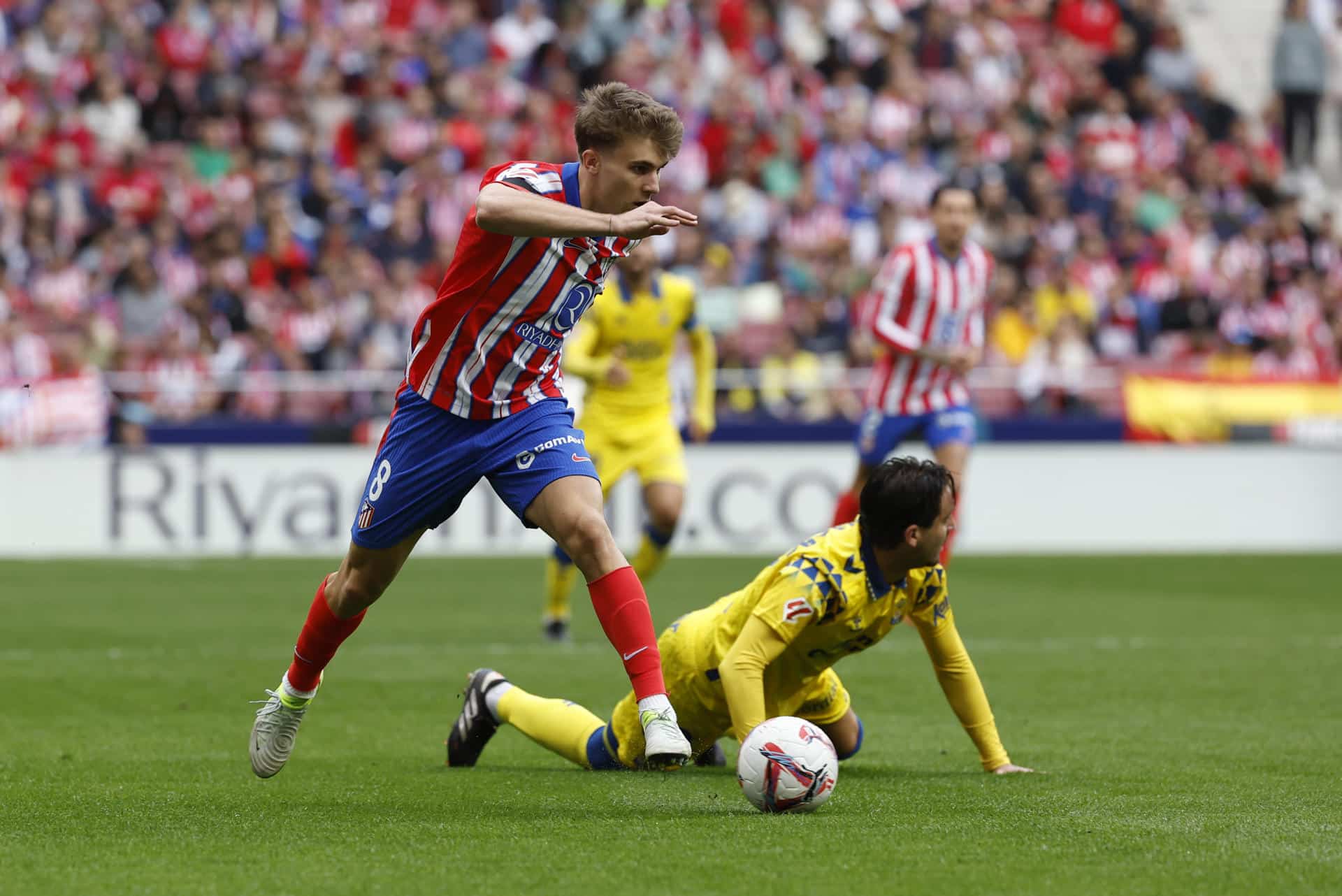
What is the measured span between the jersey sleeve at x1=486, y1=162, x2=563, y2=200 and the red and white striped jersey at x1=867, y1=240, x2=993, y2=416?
594cm

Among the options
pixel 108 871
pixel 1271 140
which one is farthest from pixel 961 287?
pixel 1271 140

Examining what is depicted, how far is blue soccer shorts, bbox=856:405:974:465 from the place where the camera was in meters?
11.2

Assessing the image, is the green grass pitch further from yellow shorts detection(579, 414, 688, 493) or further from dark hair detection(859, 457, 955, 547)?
yellow shorts detection(579, 414, 688, 493)

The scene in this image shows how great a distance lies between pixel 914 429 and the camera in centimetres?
1135

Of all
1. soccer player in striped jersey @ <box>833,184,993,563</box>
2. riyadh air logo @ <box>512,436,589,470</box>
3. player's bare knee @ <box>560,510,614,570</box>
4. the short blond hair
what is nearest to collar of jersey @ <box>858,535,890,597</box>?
player's bare knee @ <box>560,510,614,570</box>

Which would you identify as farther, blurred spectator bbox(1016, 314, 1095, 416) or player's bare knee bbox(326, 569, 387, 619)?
blurred spectator bbox(1016, 314, 1095, 416)

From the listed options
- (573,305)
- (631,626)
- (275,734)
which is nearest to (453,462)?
(573,305)

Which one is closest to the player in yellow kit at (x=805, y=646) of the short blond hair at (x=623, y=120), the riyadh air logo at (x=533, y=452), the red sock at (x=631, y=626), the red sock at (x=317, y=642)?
the red sock at (x=631, y=626)

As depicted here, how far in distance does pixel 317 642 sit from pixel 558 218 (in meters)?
1.72

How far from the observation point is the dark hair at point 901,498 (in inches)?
216

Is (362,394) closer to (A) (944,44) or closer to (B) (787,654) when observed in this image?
(A) (944,44)

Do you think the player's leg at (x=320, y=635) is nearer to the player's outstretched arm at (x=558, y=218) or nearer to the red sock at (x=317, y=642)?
the red sock at (x=317, y=642)

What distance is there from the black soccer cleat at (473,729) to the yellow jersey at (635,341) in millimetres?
4778

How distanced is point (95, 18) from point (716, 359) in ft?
26.3
